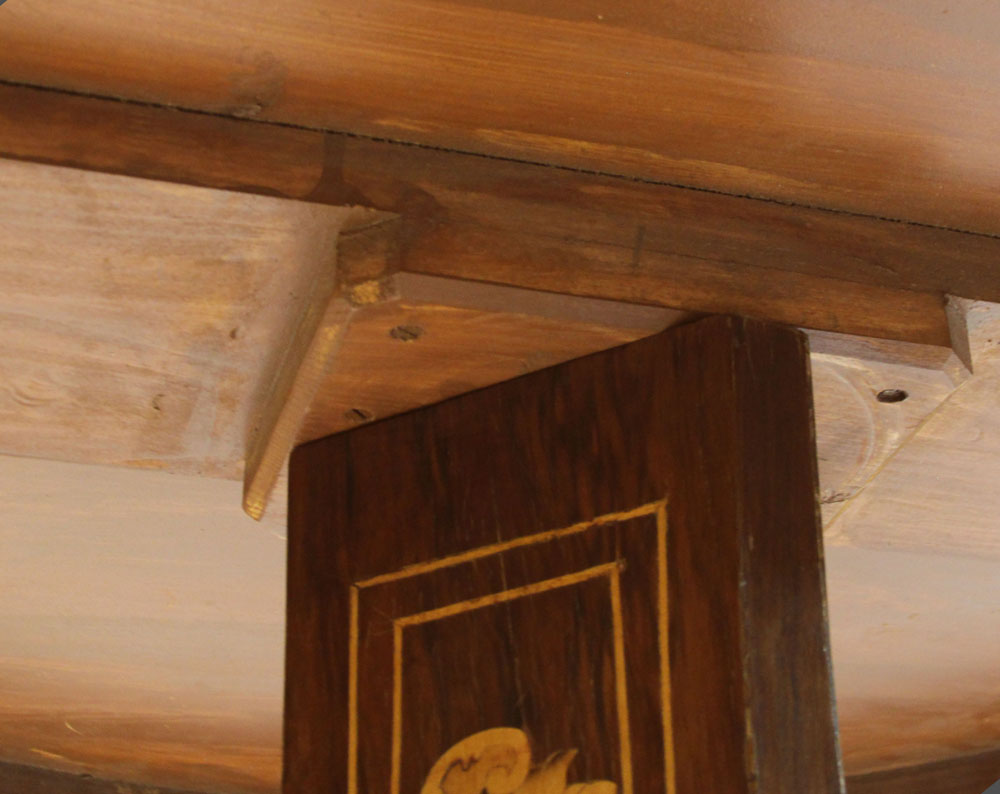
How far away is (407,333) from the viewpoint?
1.62 metres

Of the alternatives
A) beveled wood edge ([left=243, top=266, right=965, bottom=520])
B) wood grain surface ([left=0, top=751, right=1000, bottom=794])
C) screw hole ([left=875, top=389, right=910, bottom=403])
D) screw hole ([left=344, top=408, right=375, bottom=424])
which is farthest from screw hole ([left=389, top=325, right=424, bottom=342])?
wood grain surface ([left=0, top=751, right=1000, bottom=794])

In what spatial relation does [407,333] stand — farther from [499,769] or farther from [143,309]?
[499,769]

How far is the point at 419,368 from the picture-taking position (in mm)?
1685

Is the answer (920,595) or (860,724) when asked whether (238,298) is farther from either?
(860,724)

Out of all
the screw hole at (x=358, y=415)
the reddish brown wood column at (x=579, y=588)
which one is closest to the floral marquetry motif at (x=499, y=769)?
the reddish brown wood column at (x=579, y=588)

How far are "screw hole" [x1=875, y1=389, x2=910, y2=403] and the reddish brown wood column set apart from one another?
0.17m

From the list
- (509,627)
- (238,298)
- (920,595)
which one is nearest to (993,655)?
(920,595)

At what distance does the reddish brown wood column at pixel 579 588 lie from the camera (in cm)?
148

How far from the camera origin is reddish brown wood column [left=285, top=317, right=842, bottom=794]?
1480 millimetres

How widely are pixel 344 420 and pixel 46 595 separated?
0.97 meters

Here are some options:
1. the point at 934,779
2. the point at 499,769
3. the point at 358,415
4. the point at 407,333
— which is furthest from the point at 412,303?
the point at 934,779

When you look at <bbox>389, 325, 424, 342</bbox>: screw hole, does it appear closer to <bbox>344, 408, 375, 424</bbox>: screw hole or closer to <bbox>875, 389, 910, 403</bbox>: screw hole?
<bbox>344, 408, 375, 424</bbox>: screw hole

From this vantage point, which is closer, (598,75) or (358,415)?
(598,75)

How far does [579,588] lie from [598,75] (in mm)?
458
